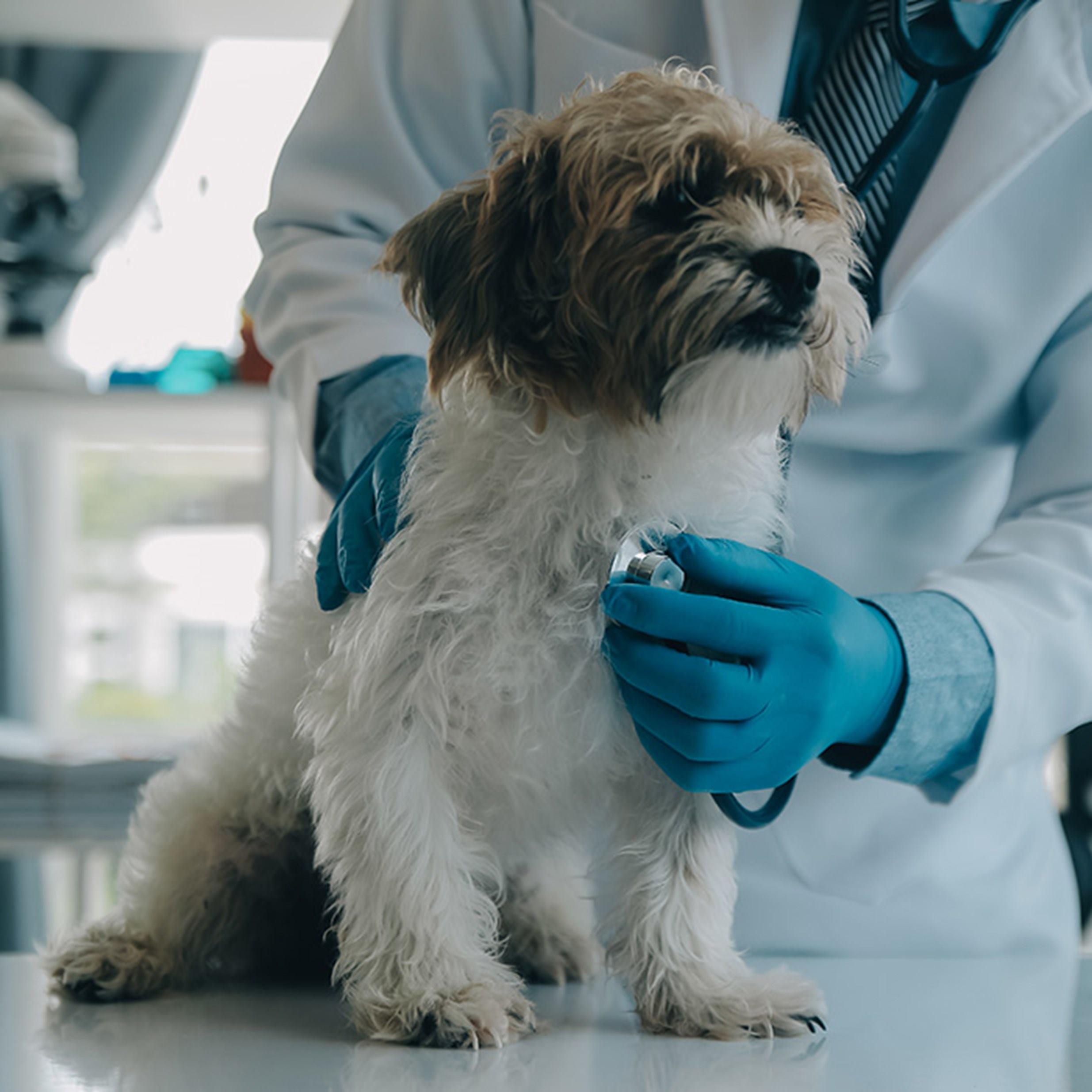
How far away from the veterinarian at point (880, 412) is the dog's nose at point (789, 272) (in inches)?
7.7

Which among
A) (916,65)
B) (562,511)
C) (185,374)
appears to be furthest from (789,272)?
(185,374)

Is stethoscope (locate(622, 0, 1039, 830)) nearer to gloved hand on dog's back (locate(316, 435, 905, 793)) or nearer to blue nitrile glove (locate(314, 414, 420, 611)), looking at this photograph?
gloved hand on dog's back (locate(316, 435, 905, 793))

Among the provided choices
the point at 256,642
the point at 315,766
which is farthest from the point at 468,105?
the point at 315,766

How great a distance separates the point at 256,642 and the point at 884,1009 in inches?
23.6

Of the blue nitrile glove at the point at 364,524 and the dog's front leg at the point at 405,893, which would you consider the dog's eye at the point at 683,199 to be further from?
the dog's front leg at the point at 405,893

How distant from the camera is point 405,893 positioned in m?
0.85

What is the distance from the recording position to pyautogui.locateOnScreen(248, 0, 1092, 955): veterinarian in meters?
1.00

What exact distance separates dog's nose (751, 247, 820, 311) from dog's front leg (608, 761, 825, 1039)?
360mm

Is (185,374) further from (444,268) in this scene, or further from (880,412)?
(444,268)

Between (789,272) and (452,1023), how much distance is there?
1.72ft

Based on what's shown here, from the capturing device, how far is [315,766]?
0.90m

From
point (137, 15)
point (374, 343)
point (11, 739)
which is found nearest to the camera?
point (374, 343)

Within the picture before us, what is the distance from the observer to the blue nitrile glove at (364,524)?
3.05 feet

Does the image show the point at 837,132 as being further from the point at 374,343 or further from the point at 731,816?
the point at 731,816
